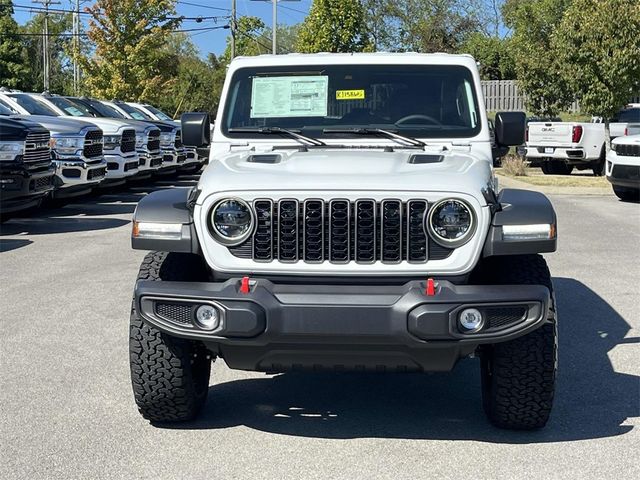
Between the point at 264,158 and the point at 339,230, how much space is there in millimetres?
865

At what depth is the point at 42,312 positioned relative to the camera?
25.8 feet

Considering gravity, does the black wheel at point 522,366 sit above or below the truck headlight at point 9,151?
below

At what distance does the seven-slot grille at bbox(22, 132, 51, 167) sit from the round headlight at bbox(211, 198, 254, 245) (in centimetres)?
856

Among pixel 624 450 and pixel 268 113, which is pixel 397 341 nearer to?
pixel 624 450

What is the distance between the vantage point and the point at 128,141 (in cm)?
1830

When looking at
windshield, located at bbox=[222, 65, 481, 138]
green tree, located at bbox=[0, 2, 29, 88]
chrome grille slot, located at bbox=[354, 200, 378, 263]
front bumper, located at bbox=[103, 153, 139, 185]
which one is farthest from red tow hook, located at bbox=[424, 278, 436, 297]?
green tree, located at bbox=[0, 2, 29, 88]

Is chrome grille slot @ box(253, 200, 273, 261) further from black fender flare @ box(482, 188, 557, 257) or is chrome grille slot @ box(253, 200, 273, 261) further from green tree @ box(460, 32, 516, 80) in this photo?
green tree @ box(460, 32, 516, 80)

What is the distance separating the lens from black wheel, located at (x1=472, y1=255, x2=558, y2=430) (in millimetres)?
4668

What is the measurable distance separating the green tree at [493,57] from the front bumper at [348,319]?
143 feet

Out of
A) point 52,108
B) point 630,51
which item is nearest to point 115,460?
point 52,108

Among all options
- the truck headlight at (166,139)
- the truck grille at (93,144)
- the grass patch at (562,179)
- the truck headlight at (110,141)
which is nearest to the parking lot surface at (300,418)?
the truck grille at (93,144)

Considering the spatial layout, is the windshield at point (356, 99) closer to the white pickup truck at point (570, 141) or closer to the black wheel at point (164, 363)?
the black wheel at point (164, 363)

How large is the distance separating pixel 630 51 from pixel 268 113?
17.5 m

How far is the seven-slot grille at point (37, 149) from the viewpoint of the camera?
41.8 ft
